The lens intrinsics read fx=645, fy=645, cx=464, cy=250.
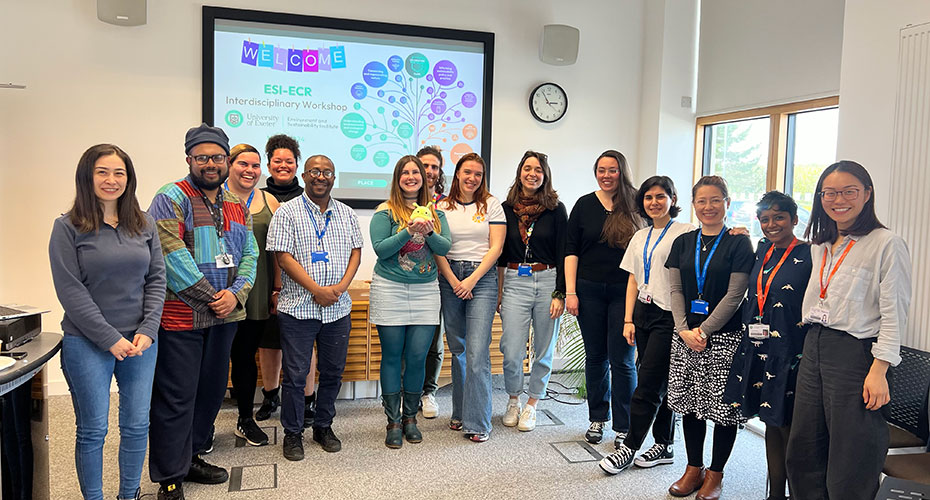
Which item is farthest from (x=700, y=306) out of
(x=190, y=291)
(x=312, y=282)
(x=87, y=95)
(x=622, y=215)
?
(x=87, y=95)

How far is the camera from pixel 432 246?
3439 mm

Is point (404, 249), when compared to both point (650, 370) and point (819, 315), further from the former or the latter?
point (819, 315)

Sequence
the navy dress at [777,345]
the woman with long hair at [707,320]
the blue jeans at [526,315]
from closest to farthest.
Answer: the navy dress at [777,345]
the woman with long hair at [707,320]
the blue jeans at [526,315]

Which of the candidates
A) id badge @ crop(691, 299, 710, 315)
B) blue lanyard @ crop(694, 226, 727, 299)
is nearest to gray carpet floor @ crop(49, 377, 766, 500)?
id badge @ crop(691, 299, 710, 315)

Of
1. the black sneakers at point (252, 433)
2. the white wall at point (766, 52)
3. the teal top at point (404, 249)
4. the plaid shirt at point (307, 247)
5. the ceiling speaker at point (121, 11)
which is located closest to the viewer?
the plaid shirt at point (307, 247)

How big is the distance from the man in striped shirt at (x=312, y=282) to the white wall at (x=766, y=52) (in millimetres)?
3131

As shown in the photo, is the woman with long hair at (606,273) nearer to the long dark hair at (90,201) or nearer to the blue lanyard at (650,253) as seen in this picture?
the blue lanyard at (650,253)

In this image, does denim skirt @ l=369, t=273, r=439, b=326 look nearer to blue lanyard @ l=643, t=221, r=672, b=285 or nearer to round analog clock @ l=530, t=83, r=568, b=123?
blue lanyard @ l=643, t=221, r=672, b=285

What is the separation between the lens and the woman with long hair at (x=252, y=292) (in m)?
3.47

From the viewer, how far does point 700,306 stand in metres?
2.93

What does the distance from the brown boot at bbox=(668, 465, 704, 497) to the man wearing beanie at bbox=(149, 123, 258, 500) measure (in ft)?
7.25

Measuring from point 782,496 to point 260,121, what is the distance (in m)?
4.05

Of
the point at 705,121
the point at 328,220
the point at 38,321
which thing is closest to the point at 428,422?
the point at 328,220

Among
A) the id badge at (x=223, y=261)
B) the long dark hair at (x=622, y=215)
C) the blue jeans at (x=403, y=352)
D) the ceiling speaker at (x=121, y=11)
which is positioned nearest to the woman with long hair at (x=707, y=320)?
the long dark hair at (x=622, y=215)
